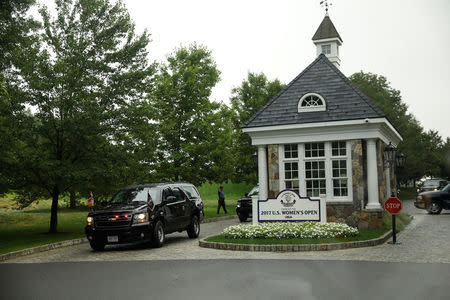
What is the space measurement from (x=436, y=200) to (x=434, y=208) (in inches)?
19.3

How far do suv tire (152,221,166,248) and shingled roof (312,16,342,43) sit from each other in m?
14.0

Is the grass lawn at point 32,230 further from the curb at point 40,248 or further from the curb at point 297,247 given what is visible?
the curb at point 297,247

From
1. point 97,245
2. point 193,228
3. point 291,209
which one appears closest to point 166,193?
point 193,228

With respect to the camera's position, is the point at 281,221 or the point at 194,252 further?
the point at 281,221

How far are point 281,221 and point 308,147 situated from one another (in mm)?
4076

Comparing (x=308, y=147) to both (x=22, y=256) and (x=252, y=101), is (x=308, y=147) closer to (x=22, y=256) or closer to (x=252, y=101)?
(x=22, y=256)

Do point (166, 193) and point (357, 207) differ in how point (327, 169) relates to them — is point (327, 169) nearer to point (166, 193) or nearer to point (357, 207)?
point (357, 207)

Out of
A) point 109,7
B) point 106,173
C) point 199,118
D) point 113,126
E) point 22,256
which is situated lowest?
point 22,256

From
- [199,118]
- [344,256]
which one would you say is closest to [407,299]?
[344,256]

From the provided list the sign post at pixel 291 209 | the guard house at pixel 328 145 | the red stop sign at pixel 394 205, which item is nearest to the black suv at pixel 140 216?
the sign post at pixel 291 209

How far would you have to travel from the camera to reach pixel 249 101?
158 feet

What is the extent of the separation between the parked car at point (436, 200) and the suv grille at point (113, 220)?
2036 cm

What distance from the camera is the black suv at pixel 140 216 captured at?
15.1 metres

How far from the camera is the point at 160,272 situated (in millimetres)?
10609
